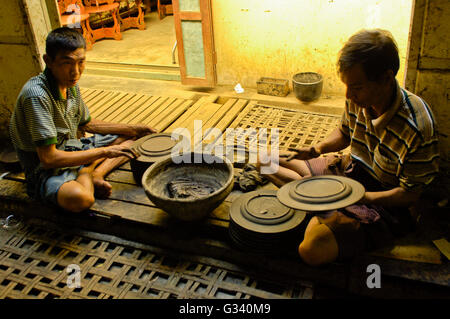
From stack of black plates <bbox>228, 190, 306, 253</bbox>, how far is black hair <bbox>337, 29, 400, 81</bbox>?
1182 millimetres

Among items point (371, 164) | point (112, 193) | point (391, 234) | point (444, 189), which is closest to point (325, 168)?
point (371, 164)

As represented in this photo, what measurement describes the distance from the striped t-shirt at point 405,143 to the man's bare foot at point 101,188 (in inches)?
91.7

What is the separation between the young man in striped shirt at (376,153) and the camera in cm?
259

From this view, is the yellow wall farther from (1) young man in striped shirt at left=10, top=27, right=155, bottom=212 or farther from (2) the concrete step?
(1) young man in striped shirt at left=10, top=27, right=155, bottom=212

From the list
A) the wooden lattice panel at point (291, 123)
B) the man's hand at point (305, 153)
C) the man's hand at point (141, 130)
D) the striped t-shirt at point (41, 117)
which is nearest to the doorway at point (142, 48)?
the wooden lattice panel at point (291, 123)

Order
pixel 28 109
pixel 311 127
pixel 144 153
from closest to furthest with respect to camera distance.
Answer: pixel 28 109 < pixel 144 153 < pixel 311 127

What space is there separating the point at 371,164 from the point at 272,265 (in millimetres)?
1060

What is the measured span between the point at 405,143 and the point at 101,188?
102 inches

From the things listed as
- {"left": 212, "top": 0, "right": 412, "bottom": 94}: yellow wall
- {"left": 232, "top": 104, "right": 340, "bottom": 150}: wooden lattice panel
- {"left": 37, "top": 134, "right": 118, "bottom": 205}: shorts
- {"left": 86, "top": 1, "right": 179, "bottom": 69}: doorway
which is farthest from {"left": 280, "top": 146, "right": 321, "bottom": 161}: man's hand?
{"left": 86, "top": 1, "right": 179, "bottom": 69}: doorway

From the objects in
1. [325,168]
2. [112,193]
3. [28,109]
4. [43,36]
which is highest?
[43,36]

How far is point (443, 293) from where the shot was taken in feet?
9.27

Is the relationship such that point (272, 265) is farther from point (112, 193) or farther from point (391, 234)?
point (112, 193)

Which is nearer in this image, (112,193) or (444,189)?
(444,189)

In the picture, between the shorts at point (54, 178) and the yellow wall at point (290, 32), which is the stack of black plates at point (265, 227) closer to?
the shorts at point (54, 178)
